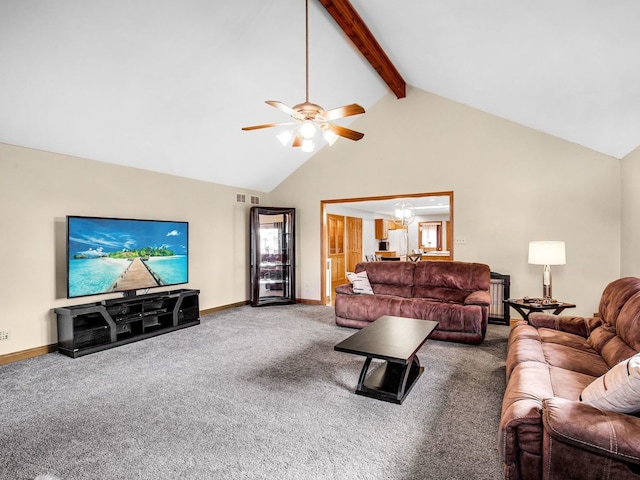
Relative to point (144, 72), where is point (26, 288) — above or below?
below

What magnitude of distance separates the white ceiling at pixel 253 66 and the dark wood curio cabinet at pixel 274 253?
70.0 inches

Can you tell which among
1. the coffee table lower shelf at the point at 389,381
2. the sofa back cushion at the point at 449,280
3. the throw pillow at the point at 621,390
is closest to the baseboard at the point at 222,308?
the sofa back cushion at the point at 449,280

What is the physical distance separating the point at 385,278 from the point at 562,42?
136 inches

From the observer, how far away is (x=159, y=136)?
4.48 metres

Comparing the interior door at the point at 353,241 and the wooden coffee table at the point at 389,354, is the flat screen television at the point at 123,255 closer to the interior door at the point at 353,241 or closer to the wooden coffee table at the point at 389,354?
the wooden coffee table at the point at 389,354

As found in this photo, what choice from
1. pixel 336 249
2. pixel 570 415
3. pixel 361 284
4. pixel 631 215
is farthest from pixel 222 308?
pixel 631 215

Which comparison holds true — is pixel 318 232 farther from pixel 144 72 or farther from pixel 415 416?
pixel 415 416

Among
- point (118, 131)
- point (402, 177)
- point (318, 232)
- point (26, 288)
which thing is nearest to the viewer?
point (26, 288)

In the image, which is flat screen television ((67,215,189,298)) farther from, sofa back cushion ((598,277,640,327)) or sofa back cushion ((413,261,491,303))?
sofa back cushion ((598,277,640,327))

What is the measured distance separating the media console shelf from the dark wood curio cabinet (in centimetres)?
169

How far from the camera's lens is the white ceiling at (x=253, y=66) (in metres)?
2.78

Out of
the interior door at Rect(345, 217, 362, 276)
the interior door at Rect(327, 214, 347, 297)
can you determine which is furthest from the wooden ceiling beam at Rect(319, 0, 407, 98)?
the interior door at Rect(345, 217, 362, 276)

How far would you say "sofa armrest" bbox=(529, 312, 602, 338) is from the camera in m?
3.05

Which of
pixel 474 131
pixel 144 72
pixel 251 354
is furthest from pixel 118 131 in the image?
pixel 474 131
